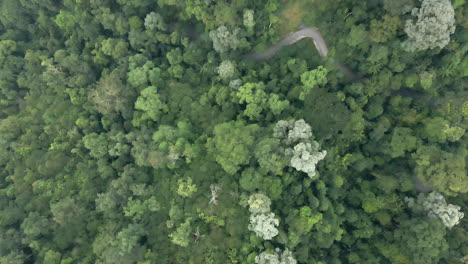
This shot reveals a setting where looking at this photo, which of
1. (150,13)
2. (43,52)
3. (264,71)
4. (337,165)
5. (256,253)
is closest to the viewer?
(256,253)

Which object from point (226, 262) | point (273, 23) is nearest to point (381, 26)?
point (273, 23)

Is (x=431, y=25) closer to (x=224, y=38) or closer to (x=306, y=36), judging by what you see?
Answer: (x=306, y=36)

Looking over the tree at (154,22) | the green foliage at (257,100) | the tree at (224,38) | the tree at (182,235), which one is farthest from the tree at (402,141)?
the tree at (154,22)

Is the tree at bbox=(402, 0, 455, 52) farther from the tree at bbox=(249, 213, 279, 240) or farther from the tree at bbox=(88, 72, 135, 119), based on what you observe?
Answer: the tree at bbox=(88, 72, 135, 119)

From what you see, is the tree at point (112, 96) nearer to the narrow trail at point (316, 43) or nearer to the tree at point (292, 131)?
the tree at point (292, 131)

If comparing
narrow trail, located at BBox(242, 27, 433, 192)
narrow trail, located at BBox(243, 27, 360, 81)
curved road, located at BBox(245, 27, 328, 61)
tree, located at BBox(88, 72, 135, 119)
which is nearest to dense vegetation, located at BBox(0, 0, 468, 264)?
tree, located at BBox(88, 72, 135, 119)

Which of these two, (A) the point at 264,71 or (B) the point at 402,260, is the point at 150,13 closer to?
(A) the point at 264,71
